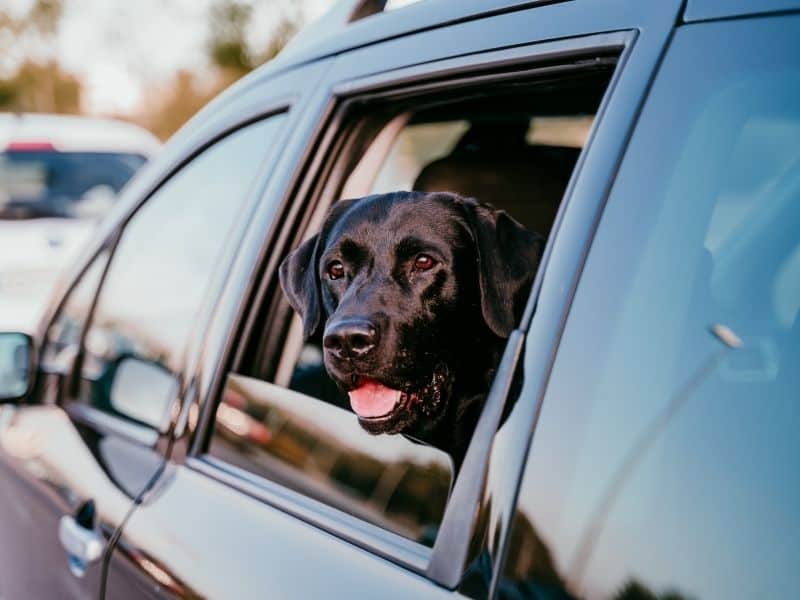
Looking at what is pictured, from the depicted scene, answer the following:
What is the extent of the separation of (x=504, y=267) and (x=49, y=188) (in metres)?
7.21

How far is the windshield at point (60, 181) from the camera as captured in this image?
853 cm

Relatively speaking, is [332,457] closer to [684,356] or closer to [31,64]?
[684,356]

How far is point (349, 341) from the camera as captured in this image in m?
2.20

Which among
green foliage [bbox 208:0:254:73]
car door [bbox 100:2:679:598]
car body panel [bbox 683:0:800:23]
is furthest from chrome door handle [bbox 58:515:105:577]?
green foliage [bbox 208:0:254:73]

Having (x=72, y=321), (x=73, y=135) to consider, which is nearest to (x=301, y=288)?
(x=72, y=321)

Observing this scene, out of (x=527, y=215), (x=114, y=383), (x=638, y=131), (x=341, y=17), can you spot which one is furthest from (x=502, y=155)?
(x=638, y=131)

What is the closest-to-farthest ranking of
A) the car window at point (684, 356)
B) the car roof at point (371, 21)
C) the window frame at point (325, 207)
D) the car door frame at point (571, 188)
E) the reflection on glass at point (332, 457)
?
the car window at point (684, 356) < the car door frame at point (571, 188) < the window frame at point (325, 207) < the reflection on glass at point (332, 457) < the car roof at point (371, 21)

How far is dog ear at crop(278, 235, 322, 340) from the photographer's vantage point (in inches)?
95.3

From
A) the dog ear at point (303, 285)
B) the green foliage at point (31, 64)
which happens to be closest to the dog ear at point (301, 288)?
the dog ear at point (303, 285)

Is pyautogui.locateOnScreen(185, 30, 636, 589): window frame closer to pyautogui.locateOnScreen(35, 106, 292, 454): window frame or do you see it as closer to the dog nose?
pyautogui.locateOnScreen(35, 106, 292, 454): window frame

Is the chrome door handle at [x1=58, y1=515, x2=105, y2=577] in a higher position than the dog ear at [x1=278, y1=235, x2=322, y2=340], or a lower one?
lower

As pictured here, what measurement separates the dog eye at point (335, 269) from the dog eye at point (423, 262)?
20 cm

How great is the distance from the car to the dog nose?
0.14 metres

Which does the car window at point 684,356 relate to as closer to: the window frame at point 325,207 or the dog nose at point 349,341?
the window frame at point 325,207
